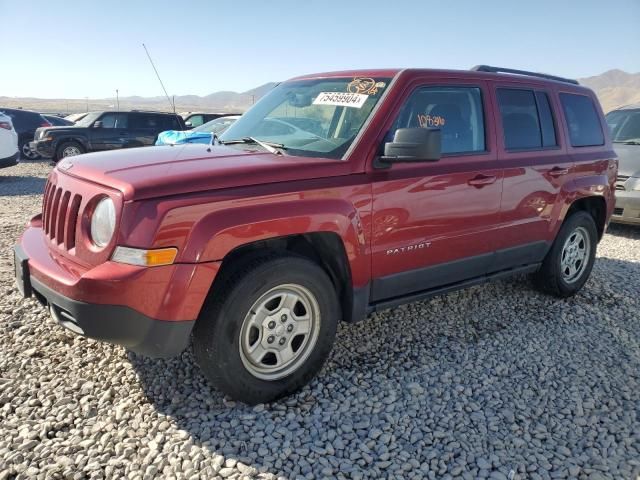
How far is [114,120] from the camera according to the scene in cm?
1430

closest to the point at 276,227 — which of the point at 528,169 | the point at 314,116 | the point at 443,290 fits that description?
the point at 314,116

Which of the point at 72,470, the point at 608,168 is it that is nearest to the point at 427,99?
the point at 608,168

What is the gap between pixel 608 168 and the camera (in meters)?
4.86

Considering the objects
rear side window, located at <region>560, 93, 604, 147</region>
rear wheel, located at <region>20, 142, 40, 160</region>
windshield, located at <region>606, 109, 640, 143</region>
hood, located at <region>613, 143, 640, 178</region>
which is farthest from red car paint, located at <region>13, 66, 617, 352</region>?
rear wheel, located at <region>20, 142, 40, 160</region>

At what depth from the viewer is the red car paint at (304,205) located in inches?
95.0

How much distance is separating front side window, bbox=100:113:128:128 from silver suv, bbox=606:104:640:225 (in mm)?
12215

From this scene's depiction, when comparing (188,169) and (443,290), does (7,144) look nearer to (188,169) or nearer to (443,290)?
(188,169)

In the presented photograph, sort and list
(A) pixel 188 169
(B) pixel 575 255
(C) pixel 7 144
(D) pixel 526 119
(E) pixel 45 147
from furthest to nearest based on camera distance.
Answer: (E) pixel 45 147
(C) pixel 7 144
(B) pixel 575 255
(D) pixel 526 119
(A) pixel 188 169

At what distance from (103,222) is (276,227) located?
34.0 inches

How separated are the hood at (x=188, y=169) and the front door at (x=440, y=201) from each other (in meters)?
0.50

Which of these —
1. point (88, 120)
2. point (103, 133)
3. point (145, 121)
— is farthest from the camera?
point (145, 121)

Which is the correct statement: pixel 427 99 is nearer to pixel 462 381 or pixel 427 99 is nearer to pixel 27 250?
pixel 462 381

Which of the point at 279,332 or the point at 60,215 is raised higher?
the point at 60,215

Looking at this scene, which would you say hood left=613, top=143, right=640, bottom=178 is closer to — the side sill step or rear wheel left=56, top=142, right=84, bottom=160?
the side sill step
